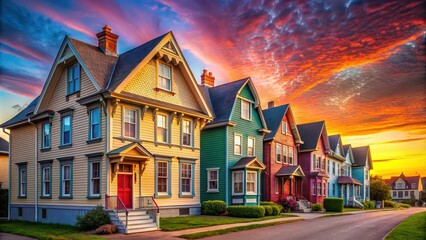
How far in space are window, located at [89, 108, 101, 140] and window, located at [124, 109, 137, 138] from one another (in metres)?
1.47

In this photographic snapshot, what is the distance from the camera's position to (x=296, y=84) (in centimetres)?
2606

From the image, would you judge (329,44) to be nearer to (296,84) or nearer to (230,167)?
(296,84)

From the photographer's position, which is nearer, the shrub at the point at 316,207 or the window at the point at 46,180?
the window at the point at 46,180

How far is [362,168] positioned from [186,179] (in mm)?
46979

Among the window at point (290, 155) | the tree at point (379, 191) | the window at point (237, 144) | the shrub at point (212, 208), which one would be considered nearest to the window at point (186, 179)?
the shrub at point (212, 208)

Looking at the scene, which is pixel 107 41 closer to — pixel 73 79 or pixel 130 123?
pixel 73 79

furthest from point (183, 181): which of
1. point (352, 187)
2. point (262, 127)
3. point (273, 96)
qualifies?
point (352, 187)

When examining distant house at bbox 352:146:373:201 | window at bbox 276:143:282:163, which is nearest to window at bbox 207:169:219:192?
window at bbox 276:143:282:163

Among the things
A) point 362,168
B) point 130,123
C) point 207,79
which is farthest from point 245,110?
point 362,168

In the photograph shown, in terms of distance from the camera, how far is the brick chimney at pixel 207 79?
37312 millimetres

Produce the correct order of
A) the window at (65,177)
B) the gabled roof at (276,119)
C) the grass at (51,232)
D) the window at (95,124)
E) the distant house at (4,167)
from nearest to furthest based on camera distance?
the grass at (51,232) → the window at (95,124) → the window at (65,177) → the distant house at (4,167) → the gabled roof at (276,119)

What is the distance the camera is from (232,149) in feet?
103

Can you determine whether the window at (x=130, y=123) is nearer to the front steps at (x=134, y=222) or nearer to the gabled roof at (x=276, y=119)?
the front steps at (x=134, y=222)

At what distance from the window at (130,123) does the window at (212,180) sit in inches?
400
